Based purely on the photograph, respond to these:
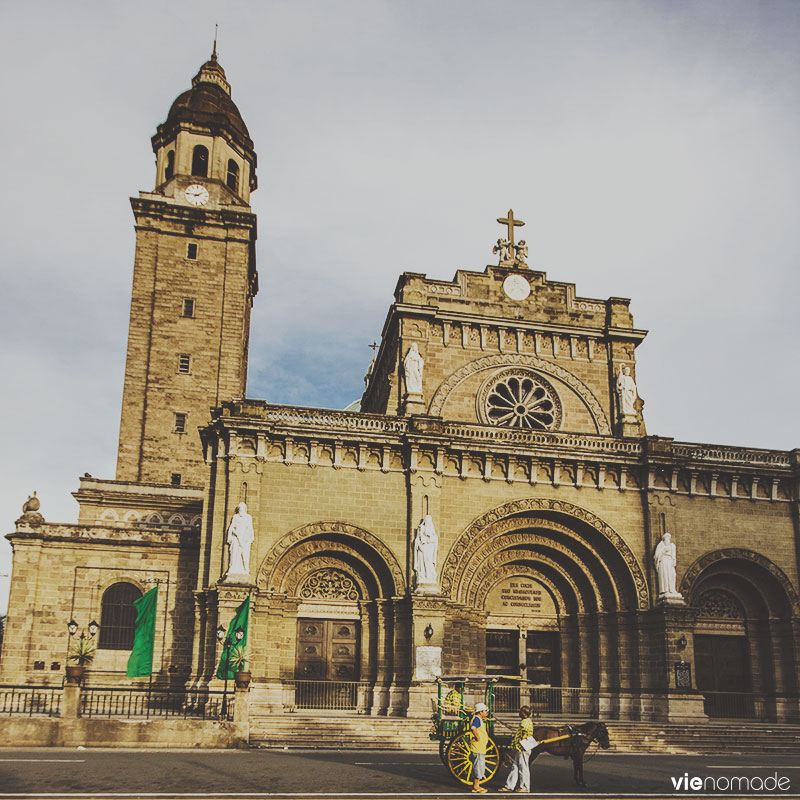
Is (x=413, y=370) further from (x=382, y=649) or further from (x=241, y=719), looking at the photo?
(x=241, y=719)

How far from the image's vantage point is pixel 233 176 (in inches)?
1877

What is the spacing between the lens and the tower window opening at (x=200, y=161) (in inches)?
1837

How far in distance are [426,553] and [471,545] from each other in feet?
6.49

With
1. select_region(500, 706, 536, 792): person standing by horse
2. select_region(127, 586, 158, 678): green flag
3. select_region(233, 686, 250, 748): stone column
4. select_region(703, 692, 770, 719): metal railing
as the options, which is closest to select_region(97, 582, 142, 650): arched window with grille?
select_region(127, 586, 158, 678): green flag

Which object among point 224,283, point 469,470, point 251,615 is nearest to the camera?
point 251,615

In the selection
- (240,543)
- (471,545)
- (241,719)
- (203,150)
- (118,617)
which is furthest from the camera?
(203,150)

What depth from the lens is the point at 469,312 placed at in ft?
110

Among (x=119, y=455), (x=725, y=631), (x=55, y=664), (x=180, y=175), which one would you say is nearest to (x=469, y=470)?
(x=725, y=631)

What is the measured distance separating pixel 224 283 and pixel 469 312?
15986 millimetres

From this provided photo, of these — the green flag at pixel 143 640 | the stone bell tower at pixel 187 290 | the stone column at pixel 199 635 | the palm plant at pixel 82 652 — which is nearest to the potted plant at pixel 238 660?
the stone column at pixel 199 635

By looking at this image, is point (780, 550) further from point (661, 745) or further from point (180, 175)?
point (180, 175)

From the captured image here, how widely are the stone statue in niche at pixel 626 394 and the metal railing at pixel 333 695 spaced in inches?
557

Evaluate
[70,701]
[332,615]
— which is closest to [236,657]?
[332,615]

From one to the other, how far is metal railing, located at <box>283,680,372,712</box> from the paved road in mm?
6523
